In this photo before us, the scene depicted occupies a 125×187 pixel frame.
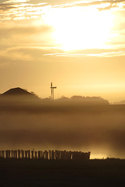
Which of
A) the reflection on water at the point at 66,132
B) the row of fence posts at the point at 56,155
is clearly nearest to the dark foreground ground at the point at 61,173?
the row of fence posts at the point at 56,155

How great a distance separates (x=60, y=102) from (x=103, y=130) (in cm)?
3539

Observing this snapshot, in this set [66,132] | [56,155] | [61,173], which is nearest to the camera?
[61,173]

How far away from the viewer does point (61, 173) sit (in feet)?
72.6

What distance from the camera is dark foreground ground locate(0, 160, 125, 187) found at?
19.8m

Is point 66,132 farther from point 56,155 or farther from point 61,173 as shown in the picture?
point 61,173

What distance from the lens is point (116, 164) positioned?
24859 mm

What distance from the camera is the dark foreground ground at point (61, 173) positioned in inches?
778

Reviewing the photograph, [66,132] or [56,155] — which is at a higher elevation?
[66,132]

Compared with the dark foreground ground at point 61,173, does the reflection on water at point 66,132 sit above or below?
above

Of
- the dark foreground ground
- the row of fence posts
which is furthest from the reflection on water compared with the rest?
the dark foreground ground

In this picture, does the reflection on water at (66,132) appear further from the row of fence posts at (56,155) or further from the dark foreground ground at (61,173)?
the dark foreground ground at (61,173)

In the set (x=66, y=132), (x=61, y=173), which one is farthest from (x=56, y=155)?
(x=66, y=132)

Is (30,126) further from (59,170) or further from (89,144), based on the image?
(59,170)

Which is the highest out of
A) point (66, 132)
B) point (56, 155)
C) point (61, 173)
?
point (66, 132)
